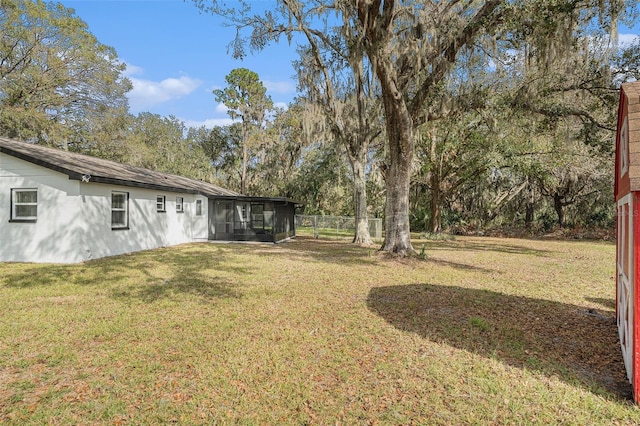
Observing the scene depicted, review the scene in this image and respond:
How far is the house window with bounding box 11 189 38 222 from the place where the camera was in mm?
9320

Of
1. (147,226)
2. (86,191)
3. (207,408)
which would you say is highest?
(86,191)

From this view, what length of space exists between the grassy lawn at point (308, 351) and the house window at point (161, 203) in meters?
5.84

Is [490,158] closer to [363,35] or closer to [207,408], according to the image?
[363,35]

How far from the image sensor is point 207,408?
104 inches

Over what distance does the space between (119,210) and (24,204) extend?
2.25 meters

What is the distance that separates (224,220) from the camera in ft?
51.6

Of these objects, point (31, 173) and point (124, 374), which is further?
point (31, 173)

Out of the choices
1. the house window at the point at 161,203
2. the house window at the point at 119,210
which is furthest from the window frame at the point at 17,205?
the house window at the point at 161,203

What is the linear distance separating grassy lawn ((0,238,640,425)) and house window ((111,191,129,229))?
3.60m

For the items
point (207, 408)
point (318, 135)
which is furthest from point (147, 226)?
point (207, 408)

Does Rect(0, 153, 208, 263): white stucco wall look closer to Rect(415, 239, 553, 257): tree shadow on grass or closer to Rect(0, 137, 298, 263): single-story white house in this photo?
Rect(0, 137, 298, 263): single-story white house

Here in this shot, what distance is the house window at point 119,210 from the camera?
1053cm

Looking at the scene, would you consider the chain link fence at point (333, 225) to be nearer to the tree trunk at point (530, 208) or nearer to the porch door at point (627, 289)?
the tree trunk at point (530, 208)

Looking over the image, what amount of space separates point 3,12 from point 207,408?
21.3 m
